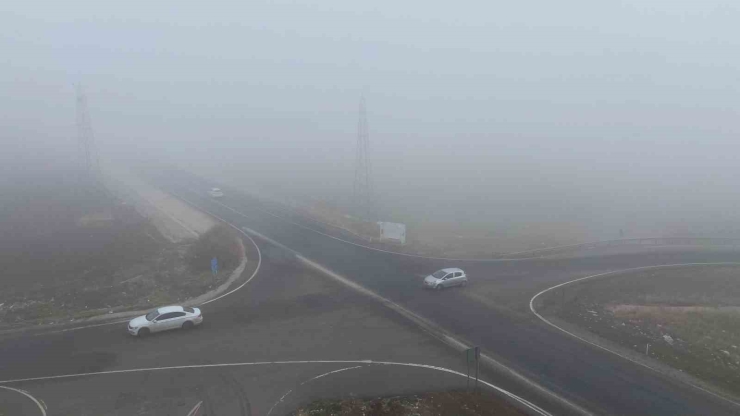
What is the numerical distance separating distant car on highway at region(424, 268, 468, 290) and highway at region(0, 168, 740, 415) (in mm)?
673

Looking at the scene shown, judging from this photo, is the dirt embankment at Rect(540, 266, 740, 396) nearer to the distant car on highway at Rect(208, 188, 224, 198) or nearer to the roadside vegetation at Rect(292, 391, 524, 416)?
the roadside vegetation at Rect(292, 391, 524, 416)

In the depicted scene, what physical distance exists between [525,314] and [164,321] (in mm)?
19587

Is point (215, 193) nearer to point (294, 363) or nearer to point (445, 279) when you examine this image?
point (445, 279)

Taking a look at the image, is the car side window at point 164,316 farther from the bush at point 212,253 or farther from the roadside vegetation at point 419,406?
the bush at point 212,253

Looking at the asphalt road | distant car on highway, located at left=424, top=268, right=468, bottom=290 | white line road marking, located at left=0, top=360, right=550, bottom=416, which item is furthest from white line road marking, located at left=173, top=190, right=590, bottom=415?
distant car on highway, located at left=424, top=268, right=468, bottom=290

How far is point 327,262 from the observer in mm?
37719

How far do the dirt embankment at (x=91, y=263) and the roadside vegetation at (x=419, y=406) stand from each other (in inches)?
605

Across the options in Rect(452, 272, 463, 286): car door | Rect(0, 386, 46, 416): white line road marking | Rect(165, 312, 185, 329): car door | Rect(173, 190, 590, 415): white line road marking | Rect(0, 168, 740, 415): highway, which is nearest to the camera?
Rect(0, 386, 46, 416): white line road marking

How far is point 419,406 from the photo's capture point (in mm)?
17688

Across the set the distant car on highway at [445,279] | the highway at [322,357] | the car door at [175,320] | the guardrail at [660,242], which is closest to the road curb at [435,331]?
the highway at [322,357]

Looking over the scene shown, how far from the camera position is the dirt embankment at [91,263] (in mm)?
27517

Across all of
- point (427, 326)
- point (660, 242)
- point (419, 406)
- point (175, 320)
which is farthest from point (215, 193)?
point (419, 406)

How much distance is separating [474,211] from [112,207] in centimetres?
4415

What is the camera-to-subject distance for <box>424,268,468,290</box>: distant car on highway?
105 feet
